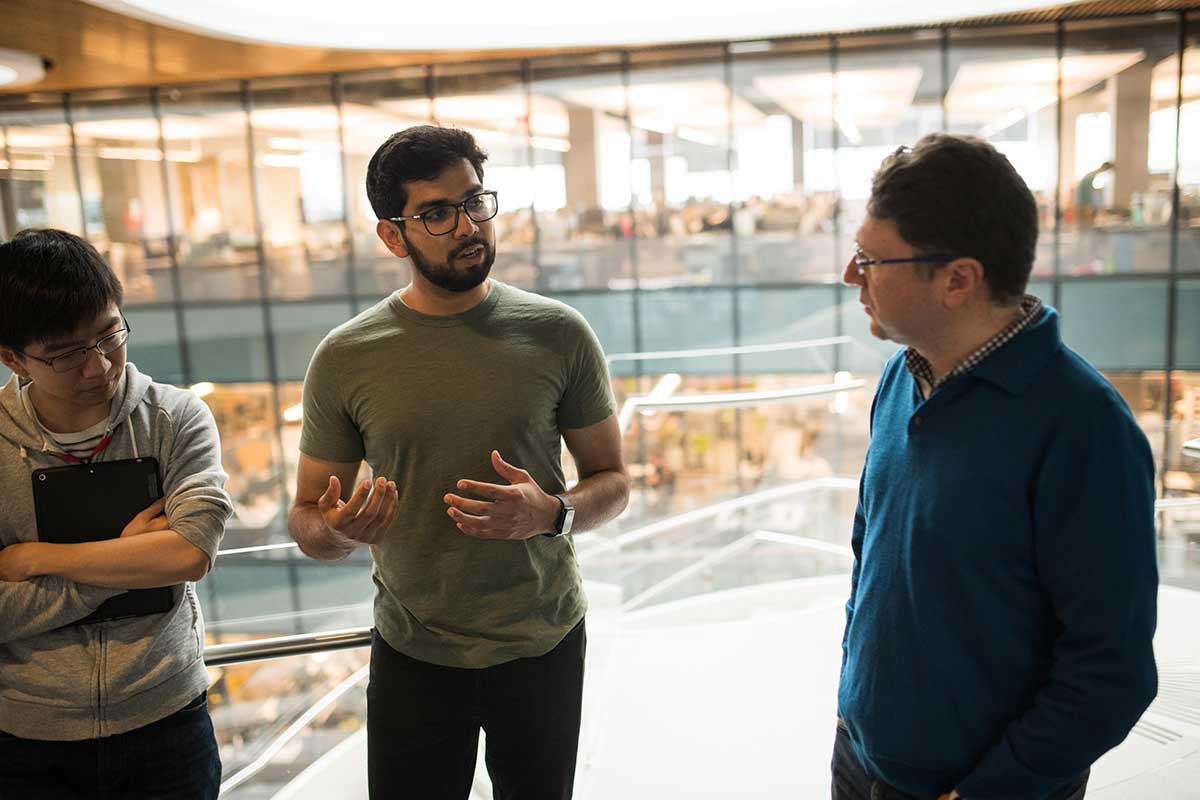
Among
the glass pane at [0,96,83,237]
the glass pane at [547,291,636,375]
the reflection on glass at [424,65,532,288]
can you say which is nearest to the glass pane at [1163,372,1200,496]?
the glass pane at [547,291,636,375]

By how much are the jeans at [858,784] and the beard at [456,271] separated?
1067 mm

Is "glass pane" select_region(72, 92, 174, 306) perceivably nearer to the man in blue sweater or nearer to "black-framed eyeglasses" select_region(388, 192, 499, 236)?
"black-framed eyeglasses" select_region(388, 192, 499, 236)

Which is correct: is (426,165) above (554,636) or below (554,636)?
above

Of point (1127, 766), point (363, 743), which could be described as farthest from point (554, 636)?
point (1127, 766)

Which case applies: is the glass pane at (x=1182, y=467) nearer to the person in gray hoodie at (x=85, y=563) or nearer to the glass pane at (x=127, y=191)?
the person in gray hoodie at (x=85, y=563)

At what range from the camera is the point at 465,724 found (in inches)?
74.4

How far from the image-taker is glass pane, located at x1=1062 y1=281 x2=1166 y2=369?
1097cm

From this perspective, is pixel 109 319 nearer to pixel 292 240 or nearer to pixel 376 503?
pixel 376 503

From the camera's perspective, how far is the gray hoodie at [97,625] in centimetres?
167

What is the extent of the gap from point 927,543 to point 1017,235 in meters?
0.45

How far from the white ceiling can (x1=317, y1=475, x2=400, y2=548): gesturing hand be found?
8.46 metres

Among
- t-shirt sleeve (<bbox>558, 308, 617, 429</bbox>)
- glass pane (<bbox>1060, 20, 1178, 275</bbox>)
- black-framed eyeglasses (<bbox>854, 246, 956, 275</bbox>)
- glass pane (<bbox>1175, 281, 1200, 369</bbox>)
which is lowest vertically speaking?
glass pane (<bbox>1175, 281, 1200, 369</bbox>)

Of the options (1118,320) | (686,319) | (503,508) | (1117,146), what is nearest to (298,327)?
(686,319)

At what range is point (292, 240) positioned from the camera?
42.5 feet
